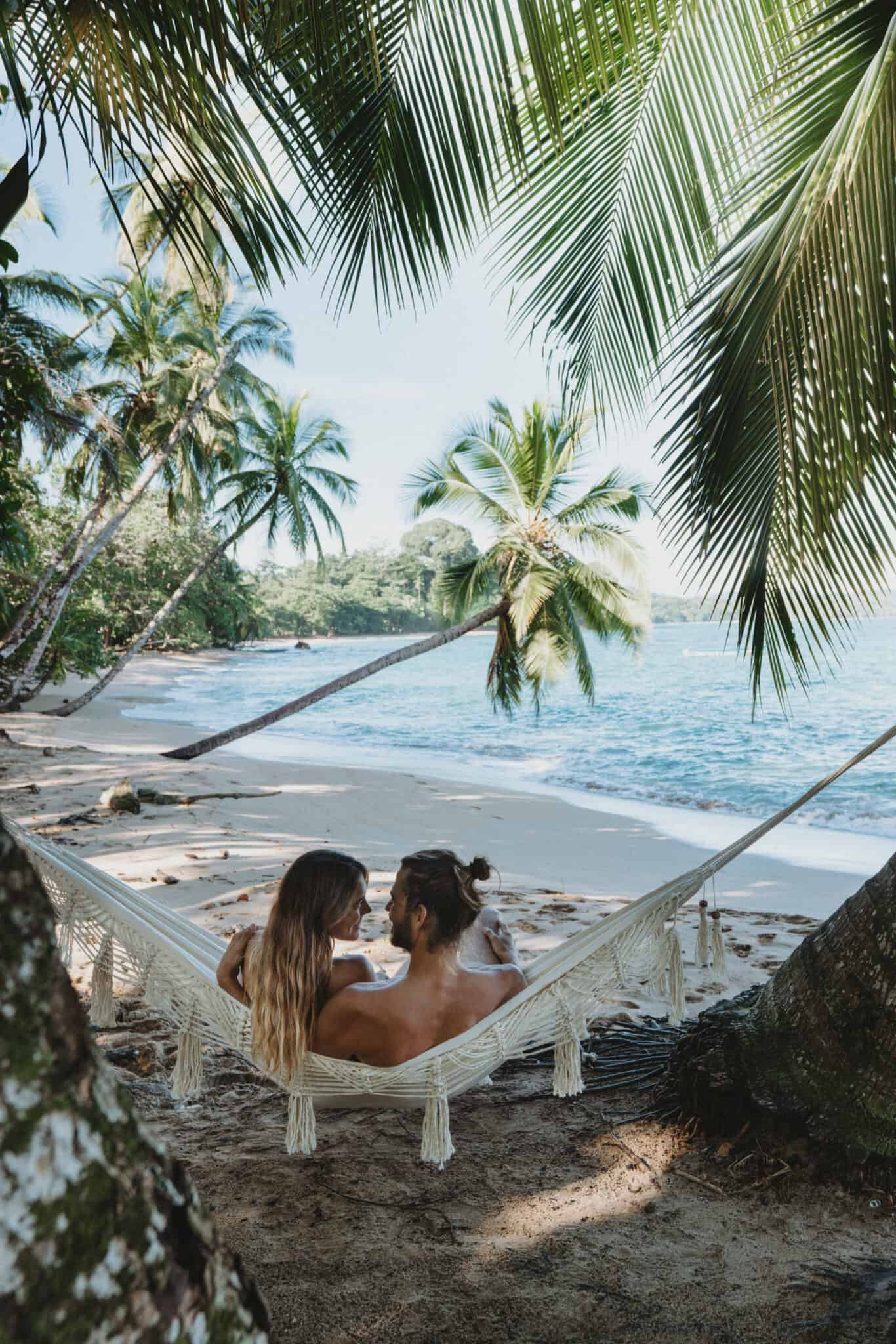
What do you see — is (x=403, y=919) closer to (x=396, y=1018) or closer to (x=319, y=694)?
(x=396, y=1018)

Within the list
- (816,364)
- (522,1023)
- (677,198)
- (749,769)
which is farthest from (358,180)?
(749,769)

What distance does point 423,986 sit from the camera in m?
1.72

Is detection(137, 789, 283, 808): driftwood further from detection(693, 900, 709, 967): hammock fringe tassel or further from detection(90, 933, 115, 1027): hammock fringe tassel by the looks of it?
detection(693, 900, 709, 967): hammock fringe tassel

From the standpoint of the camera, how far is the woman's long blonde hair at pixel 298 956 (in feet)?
5.21

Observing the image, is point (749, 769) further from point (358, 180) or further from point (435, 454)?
point (358, 180)

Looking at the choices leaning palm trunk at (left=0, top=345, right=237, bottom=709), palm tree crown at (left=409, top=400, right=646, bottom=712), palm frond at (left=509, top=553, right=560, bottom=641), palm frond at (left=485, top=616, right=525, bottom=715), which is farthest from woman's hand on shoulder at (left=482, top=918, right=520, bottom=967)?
leaning palm trunk at (left=0, top=345, right=237, bottom=709)

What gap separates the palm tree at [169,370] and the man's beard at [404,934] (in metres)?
9.47

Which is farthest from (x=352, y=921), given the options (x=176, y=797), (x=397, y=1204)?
(x=176, y=797)

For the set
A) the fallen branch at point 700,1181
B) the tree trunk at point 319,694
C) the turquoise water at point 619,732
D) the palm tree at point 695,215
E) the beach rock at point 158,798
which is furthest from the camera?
the turquoise water at point 619,732

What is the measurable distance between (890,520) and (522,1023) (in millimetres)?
1333

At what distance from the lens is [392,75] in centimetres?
167

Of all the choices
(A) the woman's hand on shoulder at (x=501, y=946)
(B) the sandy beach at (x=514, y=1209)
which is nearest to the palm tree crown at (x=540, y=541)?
(B) the sandy beach at (x=514, y=1209)

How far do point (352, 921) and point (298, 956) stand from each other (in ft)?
0.39

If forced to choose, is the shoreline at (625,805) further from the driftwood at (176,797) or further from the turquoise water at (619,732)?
the driftwood at (176,797)
